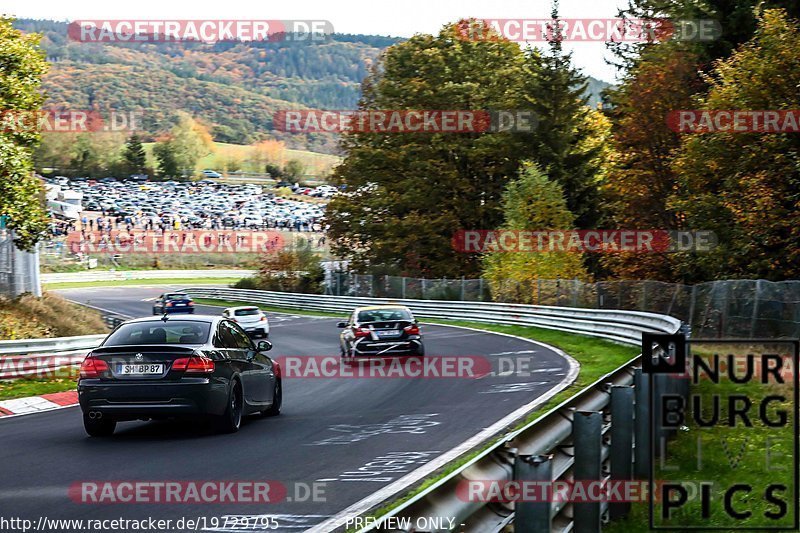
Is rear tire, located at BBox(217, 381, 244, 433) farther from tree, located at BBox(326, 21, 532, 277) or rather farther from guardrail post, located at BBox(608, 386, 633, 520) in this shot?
tree, located at BBox(326, 21, 532, 277)

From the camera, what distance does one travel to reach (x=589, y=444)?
6242 millimetres

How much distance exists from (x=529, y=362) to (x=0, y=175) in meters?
13.9

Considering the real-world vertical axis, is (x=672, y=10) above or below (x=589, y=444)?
Result: above

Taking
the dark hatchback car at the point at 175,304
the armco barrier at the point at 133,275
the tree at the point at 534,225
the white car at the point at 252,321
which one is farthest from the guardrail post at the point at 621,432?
the armco barrier at the point at 133,275

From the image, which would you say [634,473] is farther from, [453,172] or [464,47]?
[464,47]

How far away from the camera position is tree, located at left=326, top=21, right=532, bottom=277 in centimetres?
6338

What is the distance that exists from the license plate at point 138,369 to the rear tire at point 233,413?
1.04 m

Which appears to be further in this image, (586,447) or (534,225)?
(534,225)

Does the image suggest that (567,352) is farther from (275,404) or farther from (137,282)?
(137,282)

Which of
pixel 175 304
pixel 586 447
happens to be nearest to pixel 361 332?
pixel 586 447

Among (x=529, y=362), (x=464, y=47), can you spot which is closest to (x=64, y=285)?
(x=464, y=47)

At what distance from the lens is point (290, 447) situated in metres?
12.0

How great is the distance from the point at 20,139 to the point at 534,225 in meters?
32.6

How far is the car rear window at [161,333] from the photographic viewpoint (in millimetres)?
12938
